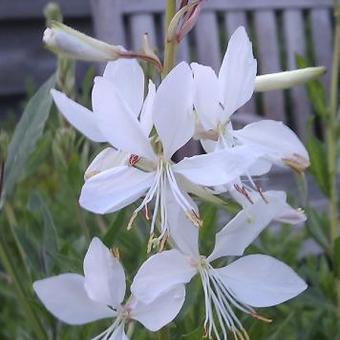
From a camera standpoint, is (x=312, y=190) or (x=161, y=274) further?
(x=312, y=190)

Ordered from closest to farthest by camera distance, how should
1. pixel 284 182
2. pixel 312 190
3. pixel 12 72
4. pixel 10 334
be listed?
pixel 10 334 < pixel 284 182 < pixel 312 190 < pixel 12 72

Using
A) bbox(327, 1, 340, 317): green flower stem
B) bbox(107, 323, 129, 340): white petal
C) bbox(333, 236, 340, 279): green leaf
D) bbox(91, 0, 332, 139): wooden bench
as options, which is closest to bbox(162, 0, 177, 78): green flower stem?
bbox(107, 323, 129, 340): white petal

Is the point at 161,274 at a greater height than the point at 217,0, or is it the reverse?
the point at 217,0

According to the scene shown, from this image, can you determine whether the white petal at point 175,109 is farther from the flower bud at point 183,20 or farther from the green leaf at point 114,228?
the green leaf at point 114,228

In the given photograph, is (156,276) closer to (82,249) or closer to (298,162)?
(298,162)

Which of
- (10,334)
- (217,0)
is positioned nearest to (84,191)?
(10,334)

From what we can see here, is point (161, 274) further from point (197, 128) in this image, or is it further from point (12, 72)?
point (12, 72)

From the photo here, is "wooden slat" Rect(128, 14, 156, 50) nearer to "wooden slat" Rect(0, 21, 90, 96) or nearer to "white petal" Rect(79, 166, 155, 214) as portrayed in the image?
"wooden slat" Rect(0, 21, 90, 96)

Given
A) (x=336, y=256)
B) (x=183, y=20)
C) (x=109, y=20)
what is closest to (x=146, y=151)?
(x=183, y=20)

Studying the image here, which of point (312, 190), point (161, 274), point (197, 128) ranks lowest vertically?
point (312, 190)
